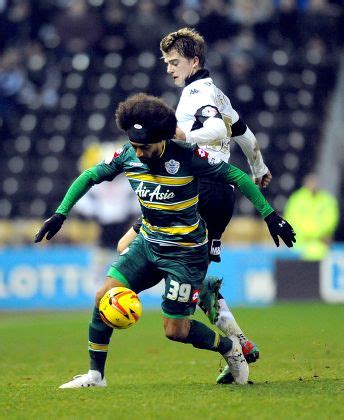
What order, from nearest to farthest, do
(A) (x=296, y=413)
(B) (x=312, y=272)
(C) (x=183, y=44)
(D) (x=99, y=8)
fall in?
(A) (x=296, y=413), (C) (x=183, y=44), (B) (x=312, y=272), (D) (x=99, y=8)

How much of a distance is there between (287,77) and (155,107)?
13579 mm

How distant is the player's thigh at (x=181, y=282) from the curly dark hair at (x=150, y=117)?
0.83 metres

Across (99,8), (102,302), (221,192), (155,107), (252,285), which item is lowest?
(252,285)

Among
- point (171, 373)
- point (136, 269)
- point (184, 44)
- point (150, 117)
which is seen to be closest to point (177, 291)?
point (136, 269)

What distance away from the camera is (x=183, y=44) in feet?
25.8

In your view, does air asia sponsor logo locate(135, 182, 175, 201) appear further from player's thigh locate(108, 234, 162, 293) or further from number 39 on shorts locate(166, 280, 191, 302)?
number 39 on shorts locate(166, 280, 191, 302)

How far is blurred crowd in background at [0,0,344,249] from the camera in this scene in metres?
19.9

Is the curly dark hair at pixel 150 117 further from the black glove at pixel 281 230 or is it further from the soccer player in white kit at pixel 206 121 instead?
the black glove at pixel 281 230

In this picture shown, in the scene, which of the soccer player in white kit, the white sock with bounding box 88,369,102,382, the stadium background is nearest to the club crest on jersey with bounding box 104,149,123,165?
the soccer player in white kit

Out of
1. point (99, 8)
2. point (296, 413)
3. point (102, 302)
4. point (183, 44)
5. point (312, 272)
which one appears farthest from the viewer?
point (99, 8)

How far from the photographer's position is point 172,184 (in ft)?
23.9

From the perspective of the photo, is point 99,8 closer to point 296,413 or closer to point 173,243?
point 173,243

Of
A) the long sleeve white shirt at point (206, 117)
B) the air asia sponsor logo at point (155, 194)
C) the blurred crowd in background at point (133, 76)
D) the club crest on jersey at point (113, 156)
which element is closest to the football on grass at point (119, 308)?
the air asia sponsor logo at point (155, 194)

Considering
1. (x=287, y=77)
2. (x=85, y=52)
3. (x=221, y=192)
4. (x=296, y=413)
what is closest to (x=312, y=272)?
(x=287, y=77)
